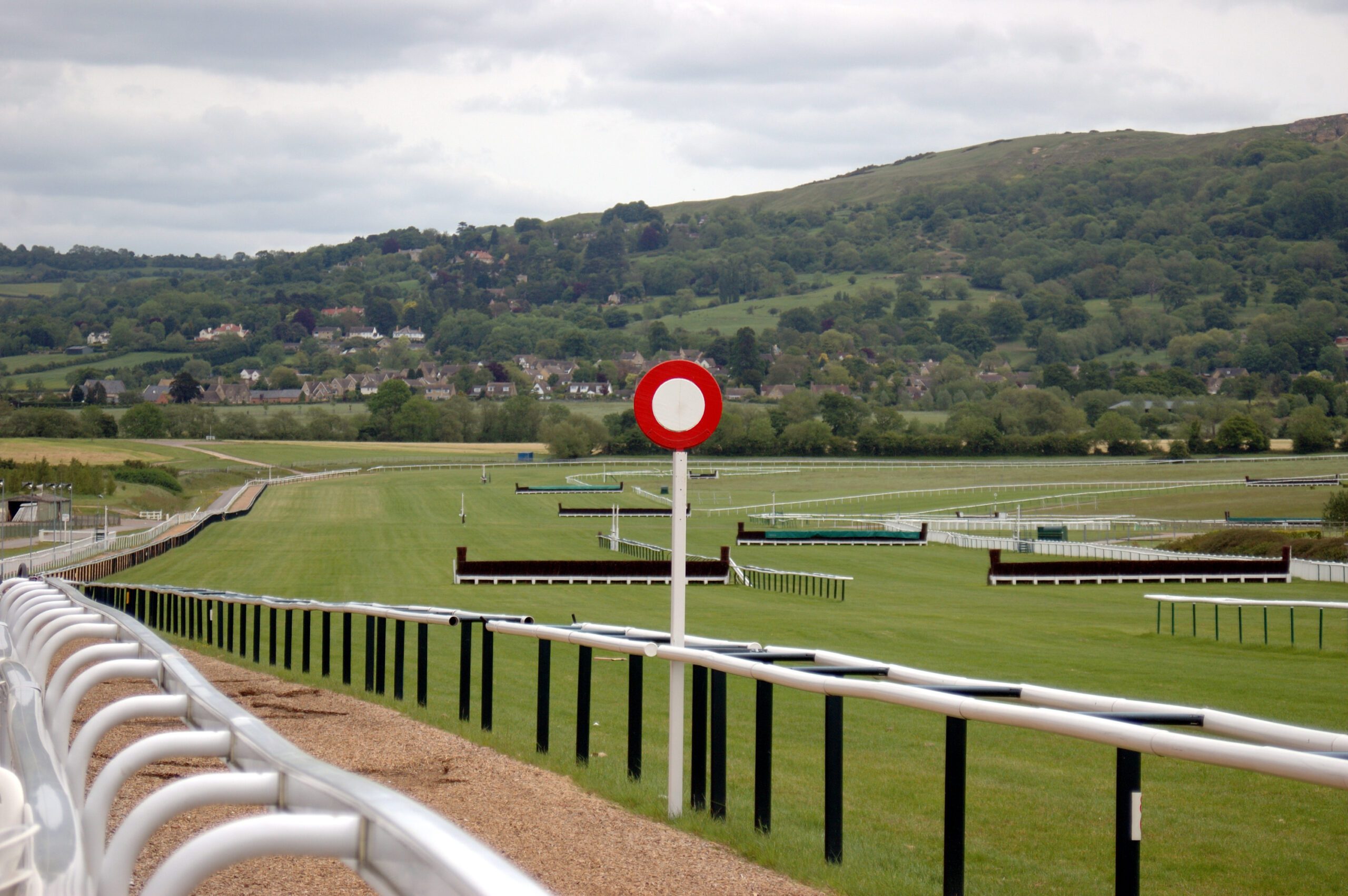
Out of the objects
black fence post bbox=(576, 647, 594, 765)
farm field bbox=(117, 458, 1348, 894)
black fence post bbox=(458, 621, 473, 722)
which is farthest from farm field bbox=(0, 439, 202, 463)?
black fence post bbox=(576, 647, 594, 765)

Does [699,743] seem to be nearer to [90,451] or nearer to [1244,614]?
[1244,614]

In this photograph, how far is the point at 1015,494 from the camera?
8281cm

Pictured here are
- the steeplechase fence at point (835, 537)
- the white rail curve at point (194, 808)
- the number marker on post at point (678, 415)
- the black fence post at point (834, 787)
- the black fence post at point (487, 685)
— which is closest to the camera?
the white rail curve at point (194, 808)

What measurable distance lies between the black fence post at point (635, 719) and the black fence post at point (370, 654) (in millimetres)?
4187

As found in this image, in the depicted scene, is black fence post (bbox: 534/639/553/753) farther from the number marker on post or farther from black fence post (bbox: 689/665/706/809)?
black fence post (bbox: 689/665/706/809)

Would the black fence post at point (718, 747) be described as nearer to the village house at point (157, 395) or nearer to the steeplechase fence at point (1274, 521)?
A: the steeplechase fence at point (1274, 521)

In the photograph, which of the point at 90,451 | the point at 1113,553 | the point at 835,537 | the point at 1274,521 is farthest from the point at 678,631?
the point at 90,451

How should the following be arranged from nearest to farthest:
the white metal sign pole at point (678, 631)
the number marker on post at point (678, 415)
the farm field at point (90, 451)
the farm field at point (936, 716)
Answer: the farm field at point (936, 716)
the white metal sign pole at point (678, 631)
the number marker on post at point (678, 415)
the farm field at point (90, 451)

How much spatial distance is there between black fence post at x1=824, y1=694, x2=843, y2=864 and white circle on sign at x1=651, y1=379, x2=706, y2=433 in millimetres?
2037

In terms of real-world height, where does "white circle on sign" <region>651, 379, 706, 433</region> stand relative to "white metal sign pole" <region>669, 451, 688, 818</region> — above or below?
above

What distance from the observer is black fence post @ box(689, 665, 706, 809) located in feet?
21.4

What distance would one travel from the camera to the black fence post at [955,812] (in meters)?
4.81

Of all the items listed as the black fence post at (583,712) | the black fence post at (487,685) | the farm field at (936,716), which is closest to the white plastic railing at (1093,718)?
the farm field at (936,716)

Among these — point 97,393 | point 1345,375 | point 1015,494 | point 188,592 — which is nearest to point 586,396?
point 97,393
